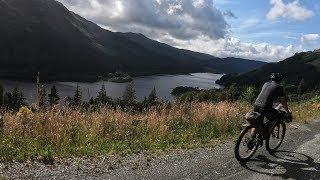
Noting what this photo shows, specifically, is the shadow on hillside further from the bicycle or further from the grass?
the grass

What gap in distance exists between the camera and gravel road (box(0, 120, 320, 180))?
29.2 ft

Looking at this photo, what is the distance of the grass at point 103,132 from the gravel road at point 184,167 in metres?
0.58

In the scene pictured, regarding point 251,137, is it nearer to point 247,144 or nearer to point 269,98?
point 247,144

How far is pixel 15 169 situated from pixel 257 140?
6.19 m

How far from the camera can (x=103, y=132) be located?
12625 millimetres

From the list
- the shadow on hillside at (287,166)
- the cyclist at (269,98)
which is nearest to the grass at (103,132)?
the shadow on hillside at (287,166)

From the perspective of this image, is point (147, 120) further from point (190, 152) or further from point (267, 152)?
point (267, 152)

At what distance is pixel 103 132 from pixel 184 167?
3378mm

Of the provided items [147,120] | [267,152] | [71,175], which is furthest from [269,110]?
[71,175]

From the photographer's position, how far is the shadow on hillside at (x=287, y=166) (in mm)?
10398

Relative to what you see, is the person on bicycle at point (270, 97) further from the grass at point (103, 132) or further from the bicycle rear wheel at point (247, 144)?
the grass at point (103, 132)

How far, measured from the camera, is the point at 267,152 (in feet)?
41.8

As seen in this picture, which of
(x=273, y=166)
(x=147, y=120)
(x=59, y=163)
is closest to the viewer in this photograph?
(x=59, y=163)

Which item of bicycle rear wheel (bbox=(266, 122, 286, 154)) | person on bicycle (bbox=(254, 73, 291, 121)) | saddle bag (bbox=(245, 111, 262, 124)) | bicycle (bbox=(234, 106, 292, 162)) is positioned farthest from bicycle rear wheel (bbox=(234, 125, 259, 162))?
bicycle rear wheel (bbox=(266, 122, 286, 154))
